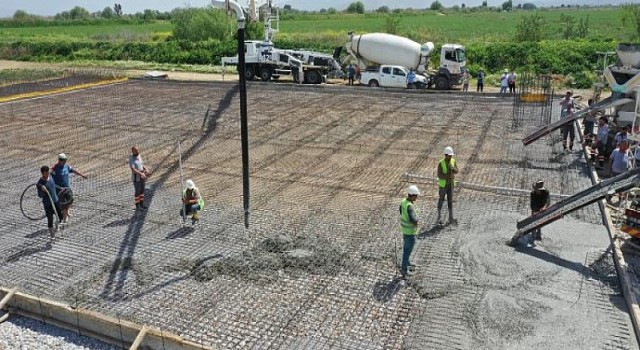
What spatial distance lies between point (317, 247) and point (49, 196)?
14.7ft

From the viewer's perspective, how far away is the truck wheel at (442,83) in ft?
88.9

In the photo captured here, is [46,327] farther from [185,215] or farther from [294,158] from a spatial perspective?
[294,158]

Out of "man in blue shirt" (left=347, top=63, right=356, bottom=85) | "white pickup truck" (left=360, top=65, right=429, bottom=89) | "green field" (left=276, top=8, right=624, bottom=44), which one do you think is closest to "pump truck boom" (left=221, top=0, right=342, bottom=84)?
"man in blue shirt" (left=347, top=63, right=356, bottom=85)

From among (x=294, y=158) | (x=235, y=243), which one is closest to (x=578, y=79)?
(x=294, y=158)

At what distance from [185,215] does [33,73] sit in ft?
86.7

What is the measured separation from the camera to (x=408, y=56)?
28.9 m

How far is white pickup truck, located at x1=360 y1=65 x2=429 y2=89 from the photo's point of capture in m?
26.9

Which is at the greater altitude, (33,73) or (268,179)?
(33,73)

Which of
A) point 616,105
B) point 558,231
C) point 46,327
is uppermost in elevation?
point 616,105

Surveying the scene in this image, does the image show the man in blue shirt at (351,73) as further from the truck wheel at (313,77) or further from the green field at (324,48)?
the green field at (324,48)

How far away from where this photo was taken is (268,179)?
12.6 metres

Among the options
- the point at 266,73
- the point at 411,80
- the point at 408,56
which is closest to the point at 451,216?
the point at 411,80

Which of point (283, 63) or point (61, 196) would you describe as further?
point (283, 63)

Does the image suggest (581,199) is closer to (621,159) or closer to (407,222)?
(407,222)
